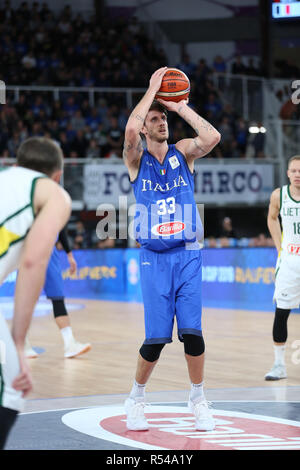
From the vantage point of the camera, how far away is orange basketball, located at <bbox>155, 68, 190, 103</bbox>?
5340mm

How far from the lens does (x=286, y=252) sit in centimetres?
770

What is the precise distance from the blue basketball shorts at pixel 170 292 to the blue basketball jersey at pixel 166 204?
0.10 m

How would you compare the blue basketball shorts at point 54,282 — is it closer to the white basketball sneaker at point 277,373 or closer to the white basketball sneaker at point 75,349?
the white basketball sneaker at point 75,349

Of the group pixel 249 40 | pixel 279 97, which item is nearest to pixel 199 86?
pixel 279 97

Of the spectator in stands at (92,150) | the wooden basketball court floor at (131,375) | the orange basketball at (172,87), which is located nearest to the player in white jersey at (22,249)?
the wooden basketball court floor at (131,375)

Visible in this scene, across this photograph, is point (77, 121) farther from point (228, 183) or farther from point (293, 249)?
point (293, 249)

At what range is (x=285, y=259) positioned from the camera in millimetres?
7629

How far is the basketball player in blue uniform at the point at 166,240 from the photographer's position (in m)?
5.27

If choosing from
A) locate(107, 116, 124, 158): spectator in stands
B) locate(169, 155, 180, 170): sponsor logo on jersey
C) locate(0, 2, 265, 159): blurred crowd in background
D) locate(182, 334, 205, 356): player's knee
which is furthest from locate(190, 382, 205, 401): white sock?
locate(107, 116, 124, 158): spectator in stands

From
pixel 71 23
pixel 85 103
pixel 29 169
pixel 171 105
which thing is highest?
pixel 71 23

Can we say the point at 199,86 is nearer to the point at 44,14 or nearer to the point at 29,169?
Answer: the point at 44,14

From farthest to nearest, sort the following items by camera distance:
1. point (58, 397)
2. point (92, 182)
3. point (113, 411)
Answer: point (92, 182) < point (58, 397) < point (113, 411)

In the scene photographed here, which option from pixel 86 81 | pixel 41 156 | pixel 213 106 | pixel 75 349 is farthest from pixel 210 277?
pixel 41 156

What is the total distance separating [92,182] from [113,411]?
45.1ft
